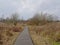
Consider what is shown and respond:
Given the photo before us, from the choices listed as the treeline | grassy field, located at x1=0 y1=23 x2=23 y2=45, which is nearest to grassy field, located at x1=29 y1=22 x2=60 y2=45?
grassy field, located at x1=0 y1=23 x2=23 y2=45

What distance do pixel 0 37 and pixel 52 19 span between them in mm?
54489

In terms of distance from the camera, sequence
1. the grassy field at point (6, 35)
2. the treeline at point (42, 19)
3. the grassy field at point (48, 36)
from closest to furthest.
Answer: the grassy field at point (6, 35) → the grassy field at point (48, 36) → the treeline at point (42, 19)

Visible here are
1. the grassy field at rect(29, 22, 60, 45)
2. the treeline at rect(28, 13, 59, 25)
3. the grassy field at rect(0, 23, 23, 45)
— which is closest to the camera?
the grassy field at rect(0, 23, 23, 45)

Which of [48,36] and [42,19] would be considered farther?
[42,19]

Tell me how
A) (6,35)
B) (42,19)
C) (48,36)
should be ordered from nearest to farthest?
1. (6,35)
2. (48,36)
3. (42,19)

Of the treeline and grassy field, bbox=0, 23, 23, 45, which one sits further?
the treeline

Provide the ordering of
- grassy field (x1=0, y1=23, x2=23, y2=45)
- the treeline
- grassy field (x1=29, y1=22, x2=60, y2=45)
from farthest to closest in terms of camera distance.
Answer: the treeline < grassy field (x1=29, y1=22, x2=60, y2=45) < grassy field (x1=0, y1=23, x2=23, y2=45)

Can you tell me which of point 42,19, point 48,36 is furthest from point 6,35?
point 42,19

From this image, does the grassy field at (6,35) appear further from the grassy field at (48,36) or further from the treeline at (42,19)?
the treeline at (42,19)

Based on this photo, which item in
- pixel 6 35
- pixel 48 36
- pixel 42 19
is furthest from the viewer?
pixel 42 19

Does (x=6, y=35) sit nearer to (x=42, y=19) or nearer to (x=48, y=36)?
(x=48, y=36)

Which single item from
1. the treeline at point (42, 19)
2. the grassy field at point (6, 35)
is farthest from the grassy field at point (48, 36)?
the treeline at point (42, 19)

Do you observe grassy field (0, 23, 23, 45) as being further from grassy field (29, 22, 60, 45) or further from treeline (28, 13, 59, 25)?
treeline (28, 13, 59, 25)

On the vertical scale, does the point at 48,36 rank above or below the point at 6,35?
below
